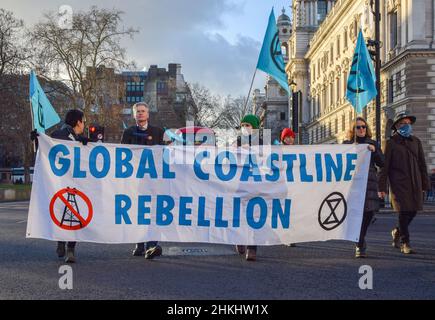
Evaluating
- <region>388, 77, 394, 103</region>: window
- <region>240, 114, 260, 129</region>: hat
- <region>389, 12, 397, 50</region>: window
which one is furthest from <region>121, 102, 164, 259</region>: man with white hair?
<region>389, 12, 397, 50</region>: window

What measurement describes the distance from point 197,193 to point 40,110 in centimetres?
268

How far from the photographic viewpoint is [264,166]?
764 centimetres

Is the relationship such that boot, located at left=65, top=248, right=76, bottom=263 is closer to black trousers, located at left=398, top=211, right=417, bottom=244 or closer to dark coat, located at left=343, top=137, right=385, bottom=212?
dark coat, located at left=343, top=137, right=385, bottom=212

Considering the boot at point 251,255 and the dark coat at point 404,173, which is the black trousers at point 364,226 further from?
the boot at point 251,255

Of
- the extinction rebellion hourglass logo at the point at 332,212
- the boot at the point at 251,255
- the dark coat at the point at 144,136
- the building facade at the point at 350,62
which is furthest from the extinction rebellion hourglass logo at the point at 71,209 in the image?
the building facade at the point at 350,62

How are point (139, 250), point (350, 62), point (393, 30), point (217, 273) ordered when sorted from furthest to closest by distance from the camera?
point (350, 62) → point (393, 30) → point (139, 250) → point (217, 273)

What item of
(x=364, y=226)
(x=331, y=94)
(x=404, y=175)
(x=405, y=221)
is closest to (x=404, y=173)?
(x=404, y=175)

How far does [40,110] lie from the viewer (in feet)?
27.6

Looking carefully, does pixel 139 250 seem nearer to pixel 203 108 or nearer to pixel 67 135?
pixel 67 135

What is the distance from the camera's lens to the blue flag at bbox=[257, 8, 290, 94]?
936cm

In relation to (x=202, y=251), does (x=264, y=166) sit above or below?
above
